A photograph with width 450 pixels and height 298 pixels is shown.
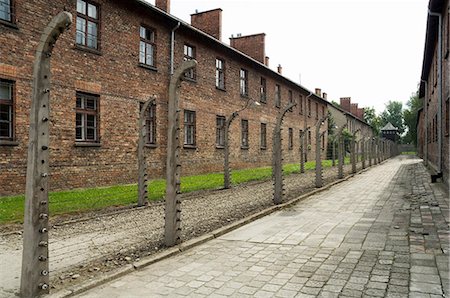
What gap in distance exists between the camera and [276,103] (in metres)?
28.3

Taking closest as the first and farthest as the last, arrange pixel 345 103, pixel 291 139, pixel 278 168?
pixel 278 168
pixel 291 139
pixel 345 103

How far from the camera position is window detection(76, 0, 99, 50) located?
1252 cm

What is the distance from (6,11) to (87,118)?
150 inches

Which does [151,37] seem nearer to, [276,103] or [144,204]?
[144,204]

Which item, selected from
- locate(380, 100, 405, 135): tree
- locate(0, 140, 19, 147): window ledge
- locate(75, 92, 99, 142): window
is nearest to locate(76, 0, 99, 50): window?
locate(75, 92, 99, 142): window

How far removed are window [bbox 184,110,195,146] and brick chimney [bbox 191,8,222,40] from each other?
5.85 m

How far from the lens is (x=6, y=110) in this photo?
10383 millimetres

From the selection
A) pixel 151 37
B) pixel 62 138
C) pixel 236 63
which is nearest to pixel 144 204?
pixel 62 138

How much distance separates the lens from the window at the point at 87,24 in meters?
12.5

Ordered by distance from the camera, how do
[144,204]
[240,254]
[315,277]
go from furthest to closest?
[144,204] < [240,254] < [315,277]

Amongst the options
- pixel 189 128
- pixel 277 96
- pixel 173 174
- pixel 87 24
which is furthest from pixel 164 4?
pixel 173 174

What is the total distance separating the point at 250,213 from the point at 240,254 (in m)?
3.10

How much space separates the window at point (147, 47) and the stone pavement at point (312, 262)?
993 centimetres

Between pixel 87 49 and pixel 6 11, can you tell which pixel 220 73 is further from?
pixel 6 11
